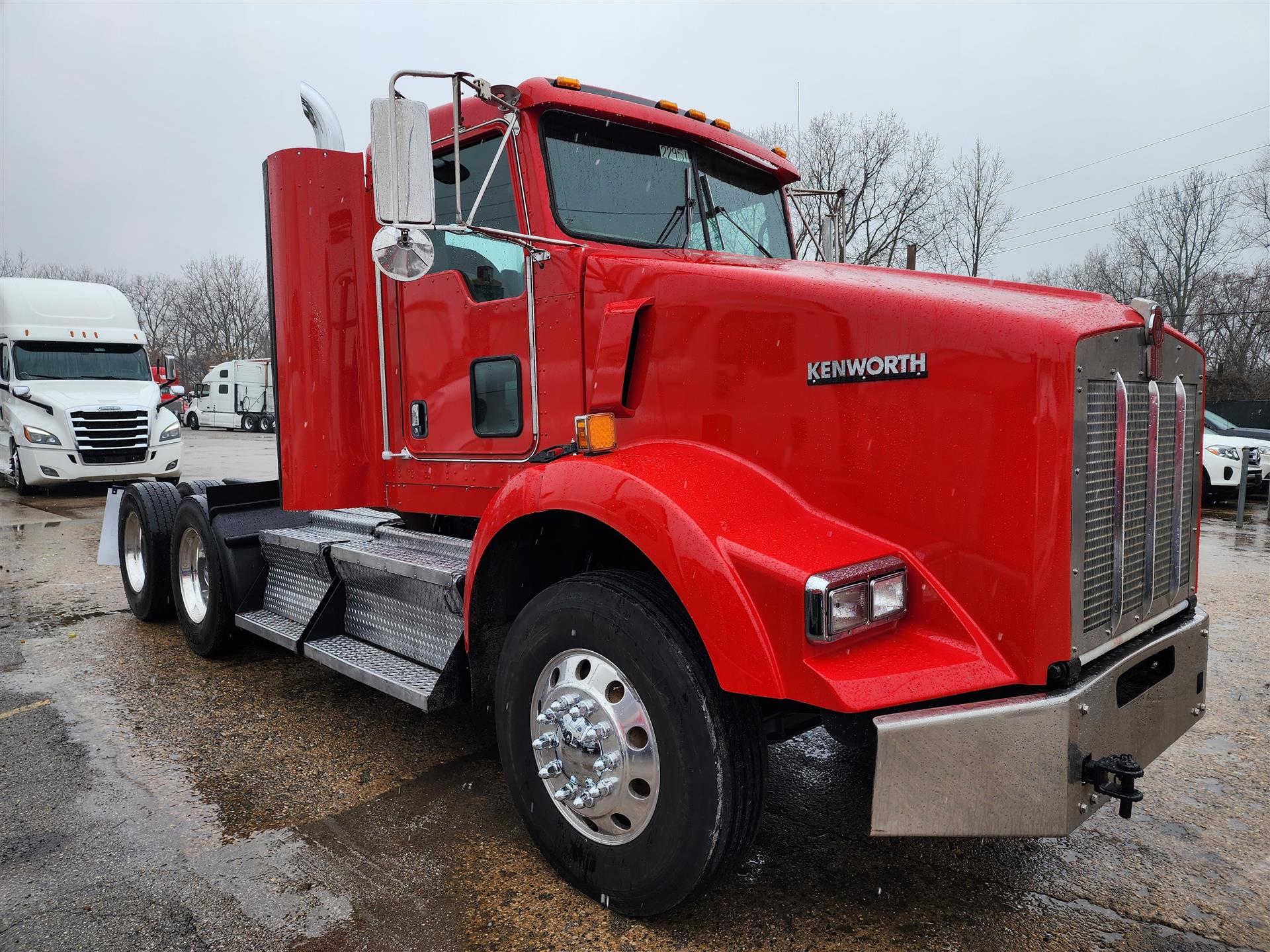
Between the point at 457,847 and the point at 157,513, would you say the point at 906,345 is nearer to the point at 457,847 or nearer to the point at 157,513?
the point at 457,847

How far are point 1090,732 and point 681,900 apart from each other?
1.15 meters

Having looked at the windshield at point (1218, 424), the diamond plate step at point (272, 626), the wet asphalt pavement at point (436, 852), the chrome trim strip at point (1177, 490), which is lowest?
the wet asphalt pavement at point (436, 852)

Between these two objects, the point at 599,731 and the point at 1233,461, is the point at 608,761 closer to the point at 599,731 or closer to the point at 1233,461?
the point at 599,731

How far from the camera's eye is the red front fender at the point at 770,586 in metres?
2.15

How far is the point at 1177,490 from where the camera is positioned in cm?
268

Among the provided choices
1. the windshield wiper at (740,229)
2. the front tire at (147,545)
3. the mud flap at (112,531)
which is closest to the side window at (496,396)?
the windshield wiper at (740,229)

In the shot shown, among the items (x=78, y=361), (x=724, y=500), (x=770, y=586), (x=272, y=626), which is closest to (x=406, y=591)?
(x=272, y=626)

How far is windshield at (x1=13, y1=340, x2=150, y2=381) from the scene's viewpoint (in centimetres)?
1360

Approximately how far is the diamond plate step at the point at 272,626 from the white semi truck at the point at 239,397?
3192 cm

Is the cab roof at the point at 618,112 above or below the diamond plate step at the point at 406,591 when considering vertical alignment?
above

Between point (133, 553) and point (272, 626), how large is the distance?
8.28ft

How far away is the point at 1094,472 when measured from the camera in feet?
7.25

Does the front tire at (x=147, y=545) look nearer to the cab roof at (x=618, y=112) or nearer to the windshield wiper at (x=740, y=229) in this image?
the cab roof at (x=618, y=112)

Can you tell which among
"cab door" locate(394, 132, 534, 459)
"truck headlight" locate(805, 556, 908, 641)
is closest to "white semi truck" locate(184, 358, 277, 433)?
"cab door" locate(394, 132, 534, 459)
